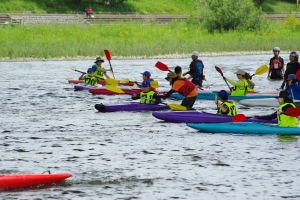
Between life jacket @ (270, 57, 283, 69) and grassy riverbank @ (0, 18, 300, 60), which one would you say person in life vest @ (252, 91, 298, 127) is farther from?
grassy riverbank @ (0, 18, 300, 60)

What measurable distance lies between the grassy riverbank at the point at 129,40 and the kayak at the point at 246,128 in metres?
27.1

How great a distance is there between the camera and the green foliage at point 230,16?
5444cm

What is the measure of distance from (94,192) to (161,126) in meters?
6.74

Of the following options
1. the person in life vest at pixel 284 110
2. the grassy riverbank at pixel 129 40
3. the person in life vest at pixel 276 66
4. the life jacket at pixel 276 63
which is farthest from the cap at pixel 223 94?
the grassy riverbank at pixel 129 40

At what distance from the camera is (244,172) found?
46.1ft

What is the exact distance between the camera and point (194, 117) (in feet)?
61.9

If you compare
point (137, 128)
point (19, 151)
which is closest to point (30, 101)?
point (137, 128)


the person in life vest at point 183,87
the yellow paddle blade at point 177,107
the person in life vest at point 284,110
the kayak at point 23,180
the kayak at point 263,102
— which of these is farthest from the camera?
the kayak at point 263,102

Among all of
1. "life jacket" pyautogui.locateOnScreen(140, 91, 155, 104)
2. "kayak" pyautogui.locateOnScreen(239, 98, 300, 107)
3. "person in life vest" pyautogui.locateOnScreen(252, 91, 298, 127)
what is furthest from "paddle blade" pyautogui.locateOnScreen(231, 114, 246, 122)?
"kayak" pyautogui.locateOnScreen(239, 98, 300, 107)

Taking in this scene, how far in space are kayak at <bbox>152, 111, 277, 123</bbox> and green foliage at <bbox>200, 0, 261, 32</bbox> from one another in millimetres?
35194

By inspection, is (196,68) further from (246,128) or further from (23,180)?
(23,180)

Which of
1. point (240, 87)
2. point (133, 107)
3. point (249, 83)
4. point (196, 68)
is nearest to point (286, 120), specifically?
point (133, 107)

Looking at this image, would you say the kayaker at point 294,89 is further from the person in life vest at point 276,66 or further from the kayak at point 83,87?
the kayak at point 83,87

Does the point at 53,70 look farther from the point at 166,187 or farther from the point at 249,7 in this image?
the point at 166,187
